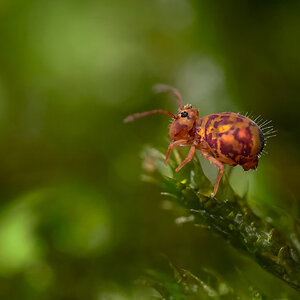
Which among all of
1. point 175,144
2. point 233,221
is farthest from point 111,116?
point 233,221

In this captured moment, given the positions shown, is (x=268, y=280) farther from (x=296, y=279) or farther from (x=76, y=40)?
(x=76, y=40)

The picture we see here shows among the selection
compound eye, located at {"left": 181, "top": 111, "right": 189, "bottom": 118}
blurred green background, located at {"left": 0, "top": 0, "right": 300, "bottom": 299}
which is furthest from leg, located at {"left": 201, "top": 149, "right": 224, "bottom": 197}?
blurred green background, located at {"left": 0, "top": 0, "right": 300, "bottom": 299}

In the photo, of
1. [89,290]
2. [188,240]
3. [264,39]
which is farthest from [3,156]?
[264,39]

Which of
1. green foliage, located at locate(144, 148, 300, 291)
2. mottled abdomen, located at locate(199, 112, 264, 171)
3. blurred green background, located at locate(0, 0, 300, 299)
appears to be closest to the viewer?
green foliage, located at locate(144, 148, 300, 291)

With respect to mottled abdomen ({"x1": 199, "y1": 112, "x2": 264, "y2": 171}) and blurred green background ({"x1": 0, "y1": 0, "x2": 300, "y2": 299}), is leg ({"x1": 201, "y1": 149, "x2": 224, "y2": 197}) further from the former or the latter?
blurred green background ({"x1": 0, "y1": 0, "x2": 300, "y2": 299})

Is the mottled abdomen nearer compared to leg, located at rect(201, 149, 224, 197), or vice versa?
leg, located at rect(201, 149, 224, 197)

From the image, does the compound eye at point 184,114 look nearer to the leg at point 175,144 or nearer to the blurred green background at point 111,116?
the leg at point 175,144
